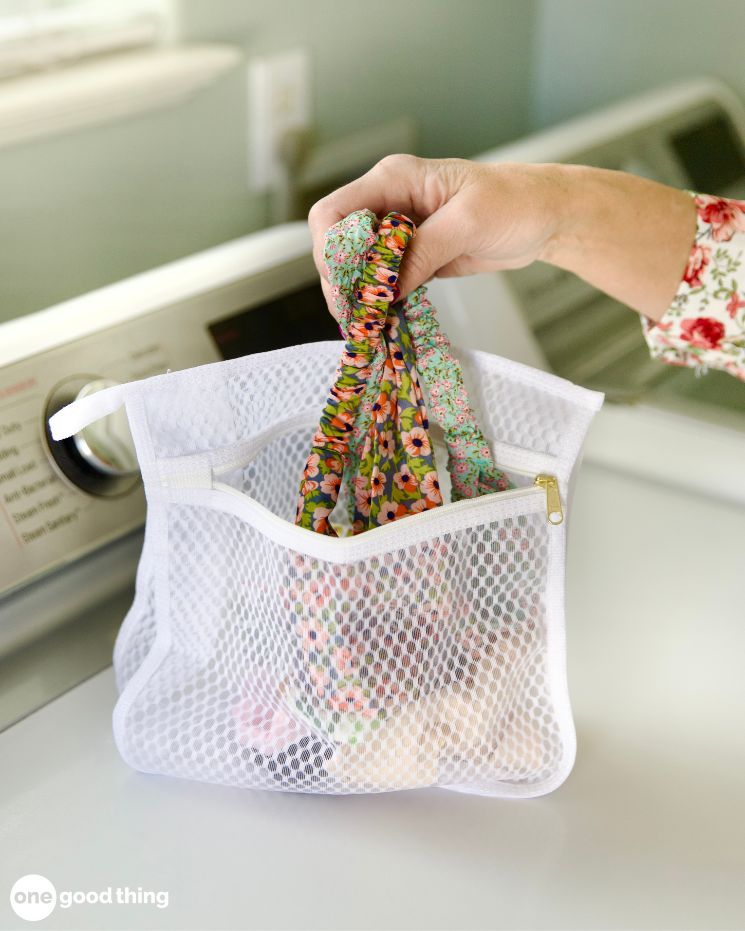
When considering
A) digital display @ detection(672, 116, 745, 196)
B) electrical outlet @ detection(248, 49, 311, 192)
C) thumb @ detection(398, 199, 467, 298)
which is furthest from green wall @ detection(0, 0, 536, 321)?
thumb @ detection(398, 199, 467, 298)

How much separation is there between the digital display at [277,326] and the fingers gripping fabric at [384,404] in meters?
0.21

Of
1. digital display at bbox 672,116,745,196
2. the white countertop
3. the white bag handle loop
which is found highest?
the white bag handle loop

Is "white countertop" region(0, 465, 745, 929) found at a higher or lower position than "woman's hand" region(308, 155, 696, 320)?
lower

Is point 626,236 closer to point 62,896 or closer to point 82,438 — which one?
point 82,438

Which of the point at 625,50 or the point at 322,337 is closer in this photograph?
the point at 322,337

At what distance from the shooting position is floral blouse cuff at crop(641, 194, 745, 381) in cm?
82

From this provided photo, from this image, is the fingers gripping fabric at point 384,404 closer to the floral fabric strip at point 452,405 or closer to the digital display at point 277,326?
the floral fabric strip at point 452,405

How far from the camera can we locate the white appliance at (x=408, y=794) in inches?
22.0

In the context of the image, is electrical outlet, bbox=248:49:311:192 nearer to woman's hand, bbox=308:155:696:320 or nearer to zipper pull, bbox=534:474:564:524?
woman's hand, bbox=308:155:696:320

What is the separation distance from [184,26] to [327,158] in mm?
260

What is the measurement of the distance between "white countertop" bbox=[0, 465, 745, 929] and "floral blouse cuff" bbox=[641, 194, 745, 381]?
6.2 inches

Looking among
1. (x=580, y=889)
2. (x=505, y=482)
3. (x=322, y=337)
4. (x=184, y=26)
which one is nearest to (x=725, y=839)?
(x=580, y=889)

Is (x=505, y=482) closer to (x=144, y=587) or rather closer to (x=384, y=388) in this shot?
(x=384, y=388)

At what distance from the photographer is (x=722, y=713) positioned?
0.69 m
